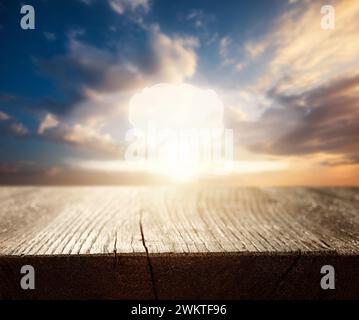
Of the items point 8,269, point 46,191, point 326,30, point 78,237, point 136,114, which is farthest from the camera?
point 46,191

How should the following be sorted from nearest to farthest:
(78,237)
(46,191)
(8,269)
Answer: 1. (8,269)
2. (78,237)
3. (46,191)

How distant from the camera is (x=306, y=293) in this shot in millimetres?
1081

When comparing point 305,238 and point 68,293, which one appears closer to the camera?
point 68,293

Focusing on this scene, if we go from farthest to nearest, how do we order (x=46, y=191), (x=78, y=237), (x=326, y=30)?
(x=46, y=191) → (x=326, y=30) → (x=78, y=237)

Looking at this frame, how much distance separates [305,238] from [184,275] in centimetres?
40

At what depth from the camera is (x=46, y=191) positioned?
259 centimetres

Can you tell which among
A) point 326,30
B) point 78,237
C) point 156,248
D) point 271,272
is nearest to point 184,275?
point 156,248

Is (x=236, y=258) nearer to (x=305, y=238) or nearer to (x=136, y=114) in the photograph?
(x=305, y=238)
